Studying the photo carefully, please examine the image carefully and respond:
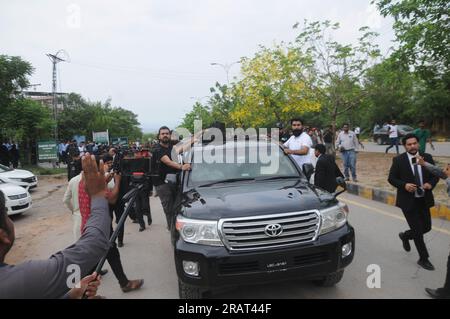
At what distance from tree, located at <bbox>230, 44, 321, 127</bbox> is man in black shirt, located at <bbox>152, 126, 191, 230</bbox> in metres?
13.6

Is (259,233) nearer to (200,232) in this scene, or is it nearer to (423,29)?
(200,232)

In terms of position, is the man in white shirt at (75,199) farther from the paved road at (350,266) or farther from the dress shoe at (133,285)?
the dress shoe at (133,285)

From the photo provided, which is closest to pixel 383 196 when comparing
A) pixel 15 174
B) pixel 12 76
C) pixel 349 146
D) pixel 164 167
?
pixel 349 146

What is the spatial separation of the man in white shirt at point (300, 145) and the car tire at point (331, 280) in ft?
7.68

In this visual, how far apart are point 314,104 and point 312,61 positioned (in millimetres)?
2246

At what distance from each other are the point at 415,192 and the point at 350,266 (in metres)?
1.20

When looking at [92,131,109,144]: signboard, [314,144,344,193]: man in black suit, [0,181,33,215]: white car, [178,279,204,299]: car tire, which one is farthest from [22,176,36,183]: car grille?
[92,131,109,144]: signboard

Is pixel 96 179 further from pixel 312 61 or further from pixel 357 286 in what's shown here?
pixel 312 61

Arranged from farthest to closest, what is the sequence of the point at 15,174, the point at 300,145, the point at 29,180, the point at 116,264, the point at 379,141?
the point at 379,141
the point at 29,180
the point at 15,174
the point at 300,145
the point at 116,264

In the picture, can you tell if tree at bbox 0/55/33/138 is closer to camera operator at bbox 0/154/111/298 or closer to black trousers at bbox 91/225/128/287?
black trousers at bbox 91/225/128/287

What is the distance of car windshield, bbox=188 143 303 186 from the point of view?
4543mm

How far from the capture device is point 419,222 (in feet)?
15.0

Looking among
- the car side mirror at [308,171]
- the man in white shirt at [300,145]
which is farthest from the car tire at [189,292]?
the man in white shirt at [300,145]

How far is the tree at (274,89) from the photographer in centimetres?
1884
